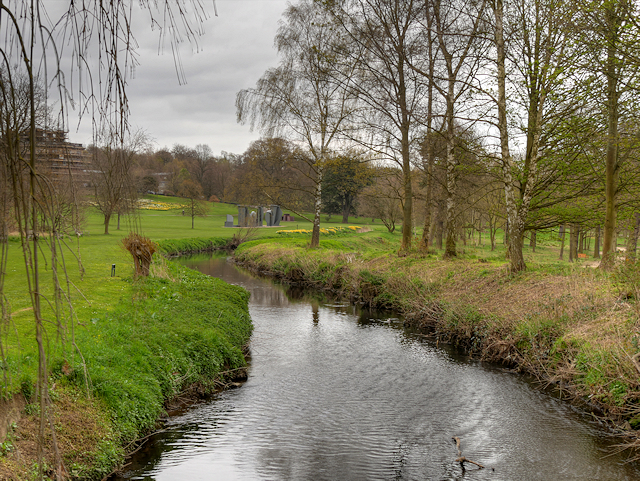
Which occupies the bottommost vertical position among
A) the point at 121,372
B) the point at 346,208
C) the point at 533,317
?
the point at 121,372

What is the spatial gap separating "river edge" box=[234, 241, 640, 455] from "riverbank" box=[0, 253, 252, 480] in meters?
→ 5.33

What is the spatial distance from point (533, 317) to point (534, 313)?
139 mm

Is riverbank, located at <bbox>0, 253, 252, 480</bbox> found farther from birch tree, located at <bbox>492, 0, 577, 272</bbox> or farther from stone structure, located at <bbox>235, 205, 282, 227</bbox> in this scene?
stone structure, located at <bbox>235, 205, 282, 227</bbox>

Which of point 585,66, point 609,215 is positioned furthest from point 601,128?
point 585,66

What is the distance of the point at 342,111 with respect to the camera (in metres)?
22.4

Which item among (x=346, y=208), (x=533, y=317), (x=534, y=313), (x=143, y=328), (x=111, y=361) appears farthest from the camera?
(x=346, y=208)

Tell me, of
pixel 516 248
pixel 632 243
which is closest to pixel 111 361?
pixel 516 248

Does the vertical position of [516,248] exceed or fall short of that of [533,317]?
it exceeds it

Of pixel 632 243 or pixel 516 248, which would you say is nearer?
pixel 516 248

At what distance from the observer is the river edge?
734 centimetres

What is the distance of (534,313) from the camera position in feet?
32.7

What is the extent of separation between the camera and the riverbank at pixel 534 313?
743cm

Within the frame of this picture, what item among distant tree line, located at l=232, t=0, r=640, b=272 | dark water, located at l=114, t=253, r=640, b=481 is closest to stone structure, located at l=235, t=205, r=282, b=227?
distant tree line, located at l=232, t=0, r=640, b=272

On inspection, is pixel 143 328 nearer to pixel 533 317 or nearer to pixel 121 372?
pixel 121 372
